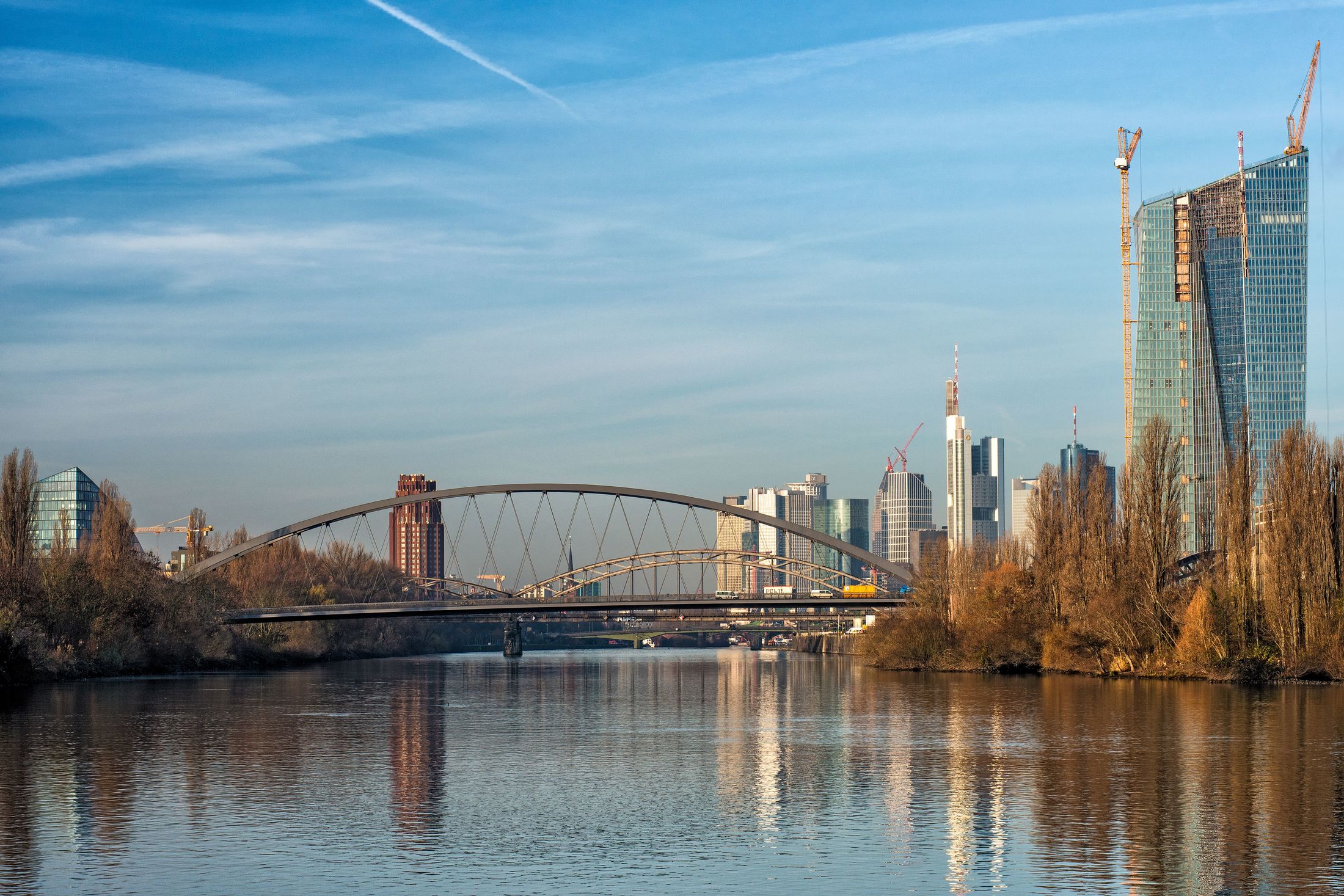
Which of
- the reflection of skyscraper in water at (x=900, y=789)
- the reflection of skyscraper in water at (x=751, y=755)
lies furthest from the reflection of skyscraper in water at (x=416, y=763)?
the reflection of skyscraper in water at (x=900, y=789)

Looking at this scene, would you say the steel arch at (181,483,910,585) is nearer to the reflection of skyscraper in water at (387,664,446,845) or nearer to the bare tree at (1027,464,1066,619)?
the bare tree at (1027,464,1066,619)

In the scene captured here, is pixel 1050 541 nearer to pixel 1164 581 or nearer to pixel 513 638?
pixel 1164 581

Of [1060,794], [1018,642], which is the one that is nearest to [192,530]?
[1018,642]

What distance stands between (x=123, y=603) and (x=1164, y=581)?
59.4 metres

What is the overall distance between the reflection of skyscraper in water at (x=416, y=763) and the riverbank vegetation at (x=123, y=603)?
81.3ft

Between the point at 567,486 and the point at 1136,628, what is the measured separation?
58.8 meters

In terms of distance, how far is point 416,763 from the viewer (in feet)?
108

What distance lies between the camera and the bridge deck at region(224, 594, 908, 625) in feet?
338

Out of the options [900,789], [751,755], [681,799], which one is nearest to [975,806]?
→ [900,789]

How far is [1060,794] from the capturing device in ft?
86.9

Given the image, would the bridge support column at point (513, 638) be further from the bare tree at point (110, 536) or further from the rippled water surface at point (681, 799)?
the rippled water surface at point (681, 799)

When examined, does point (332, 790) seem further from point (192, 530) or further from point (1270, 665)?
point (192, 530)

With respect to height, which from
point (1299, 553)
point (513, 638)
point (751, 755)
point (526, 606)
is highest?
point (1299, 553)

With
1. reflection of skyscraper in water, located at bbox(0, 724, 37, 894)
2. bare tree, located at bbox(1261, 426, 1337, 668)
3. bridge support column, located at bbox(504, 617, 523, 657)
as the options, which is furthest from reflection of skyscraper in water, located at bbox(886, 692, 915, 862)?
bridge support column, located at bbox(504, 617, 523, 657)
